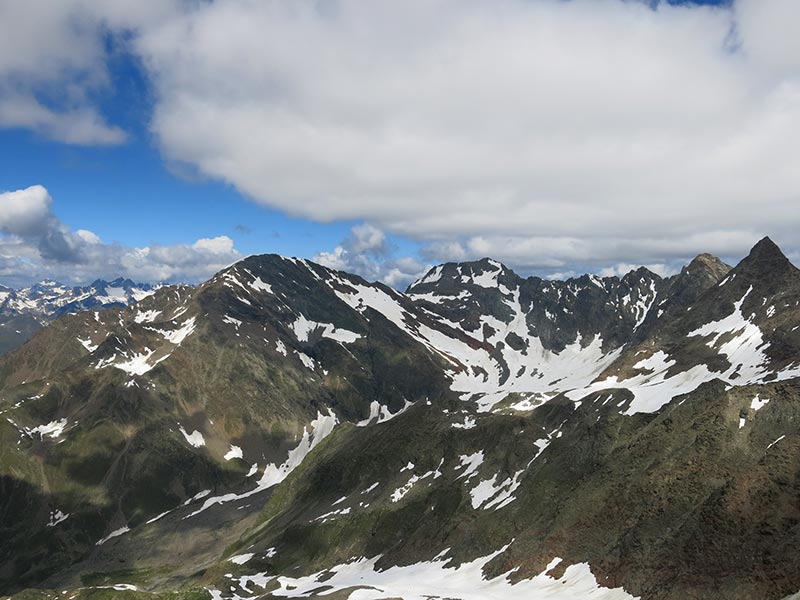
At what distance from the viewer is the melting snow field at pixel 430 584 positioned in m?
76.9

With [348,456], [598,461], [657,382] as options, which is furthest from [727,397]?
[348,456]

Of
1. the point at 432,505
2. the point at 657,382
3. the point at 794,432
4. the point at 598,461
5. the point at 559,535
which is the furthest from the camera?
the point at 657,382

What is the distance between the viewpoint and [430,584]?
321ft

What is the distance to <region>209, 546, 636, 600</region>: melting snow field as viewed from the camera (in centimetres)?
7688

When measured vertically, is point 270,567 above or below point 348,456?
below

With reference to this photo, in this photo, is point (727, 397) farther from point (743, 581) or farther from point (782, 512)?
point (743, 581)

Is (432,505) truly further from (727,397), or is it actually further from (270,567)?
(727,397)

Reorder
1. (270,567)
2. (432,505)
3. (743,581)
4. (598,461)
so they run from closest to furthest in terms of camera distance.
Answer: (743,581), (598,461), (432,505), (270,567)

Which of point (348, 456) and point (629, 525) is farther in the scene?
point (348, 456)

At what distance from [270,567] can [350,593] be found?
55514 millimetres

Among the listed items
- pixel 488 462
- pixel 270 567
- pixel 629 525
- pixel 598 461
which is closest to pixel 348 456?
pixel 270 567

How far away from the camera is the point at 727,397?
Answer: 91875mm

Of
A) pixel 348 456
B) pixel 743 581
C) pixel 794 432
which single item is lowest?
pixel 743 581

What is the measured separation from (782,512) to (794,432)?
18.8m
